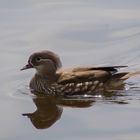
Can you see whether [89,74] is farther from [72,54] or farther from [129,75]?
[72,54]

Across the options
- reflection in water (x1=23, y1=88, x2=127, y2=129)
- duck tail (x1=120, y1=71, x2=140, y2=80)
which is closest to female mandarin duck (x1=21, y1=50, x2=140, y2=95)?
duck tail (x1=120, y1=71, x2=140, y2=80)

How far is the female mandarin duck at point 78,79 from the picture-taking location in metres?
11.7

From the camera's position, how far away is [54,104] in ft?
36.6

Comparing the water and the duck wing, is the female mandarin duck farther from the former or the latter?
the water

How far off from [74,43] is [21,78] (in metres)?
1.65

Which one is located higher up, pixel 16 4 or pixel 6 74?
pixel 16 4

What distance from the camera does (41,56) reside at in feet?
39.5

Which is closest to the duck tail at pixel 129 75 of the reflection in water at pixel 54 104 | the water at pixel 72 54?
the water at pixel 72 54

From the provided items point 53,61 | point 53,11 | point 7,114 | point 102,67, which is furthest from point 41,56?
point 53,11

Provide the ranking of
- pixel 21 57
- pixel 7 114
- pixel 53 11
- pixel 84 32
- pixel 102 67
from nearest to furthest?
pixel 7 114 < pixel 102 67 < pixel 21 57 < pixel 84 32 < pixel 53 11

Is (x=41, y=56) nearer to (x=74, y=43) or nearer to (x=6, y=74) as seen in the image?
(x=6, y=74)

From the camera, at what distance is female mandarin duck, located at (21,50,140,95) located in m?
11.7

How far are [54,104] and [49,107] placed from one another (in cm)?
17

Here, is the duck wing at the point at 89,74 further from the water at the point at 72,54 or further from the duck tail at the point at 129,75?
the water at the point at 72,54
